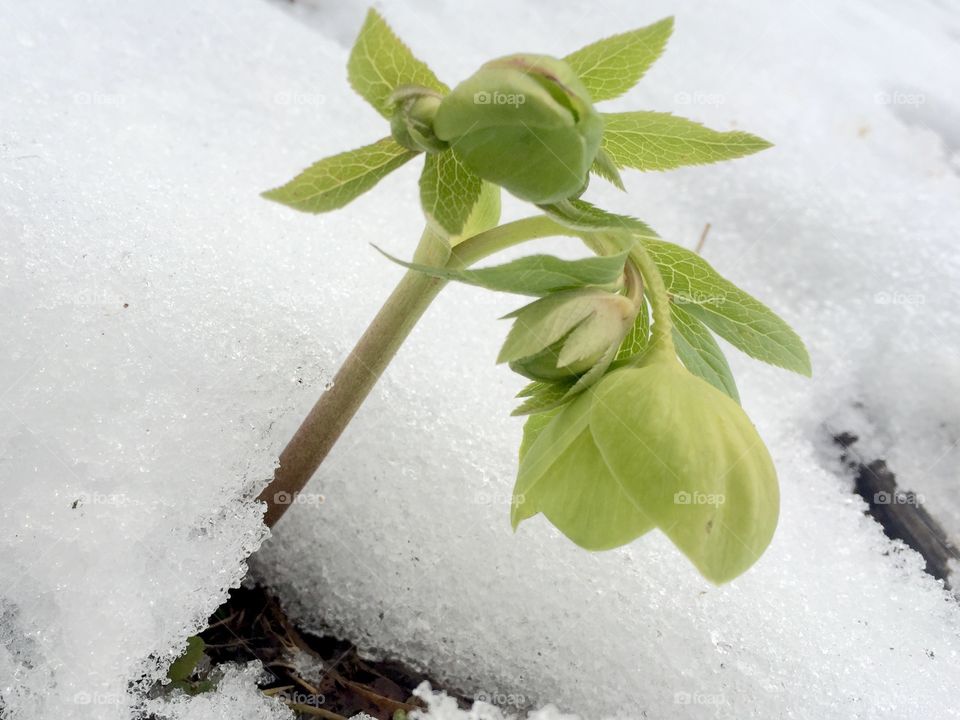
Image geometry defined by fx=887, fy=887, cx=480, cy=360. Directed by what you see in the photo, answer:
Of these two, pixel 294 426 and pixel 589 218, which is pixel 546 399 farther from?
pixel 294 426

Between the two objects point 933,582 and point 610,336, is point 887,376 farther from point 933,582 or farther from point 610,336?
point 610,336

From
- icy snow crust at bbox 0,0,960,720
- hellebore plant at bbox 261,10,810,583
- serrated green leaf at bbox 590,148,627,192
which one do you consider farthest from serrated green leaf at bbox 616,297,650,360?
icy snow crust at bbox 0,0,960,720

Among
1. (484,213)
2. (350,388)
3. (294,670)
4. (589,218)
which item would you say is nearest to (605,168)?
(589,218)

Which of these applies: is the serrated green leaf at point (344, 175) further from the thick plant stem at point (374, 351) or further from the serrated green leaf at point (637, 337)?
the serrated green leaf at point (637, 337)

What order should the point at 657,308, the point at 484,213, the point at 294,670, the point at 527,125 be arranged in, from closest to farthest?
the point at 527,125 → the point at 657,308 → the point at 484,213 → the point at 294,670

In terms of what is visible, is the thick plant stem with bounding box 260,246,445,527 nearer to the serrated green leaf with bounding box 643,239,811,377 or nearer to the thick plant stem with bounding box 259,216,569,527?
the thick plant stem with bounding box 259,216,569,527

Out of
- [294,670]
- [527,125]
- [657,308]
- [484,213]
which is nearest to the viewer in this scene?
[527,125]

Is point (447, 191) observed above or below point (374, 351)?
above
